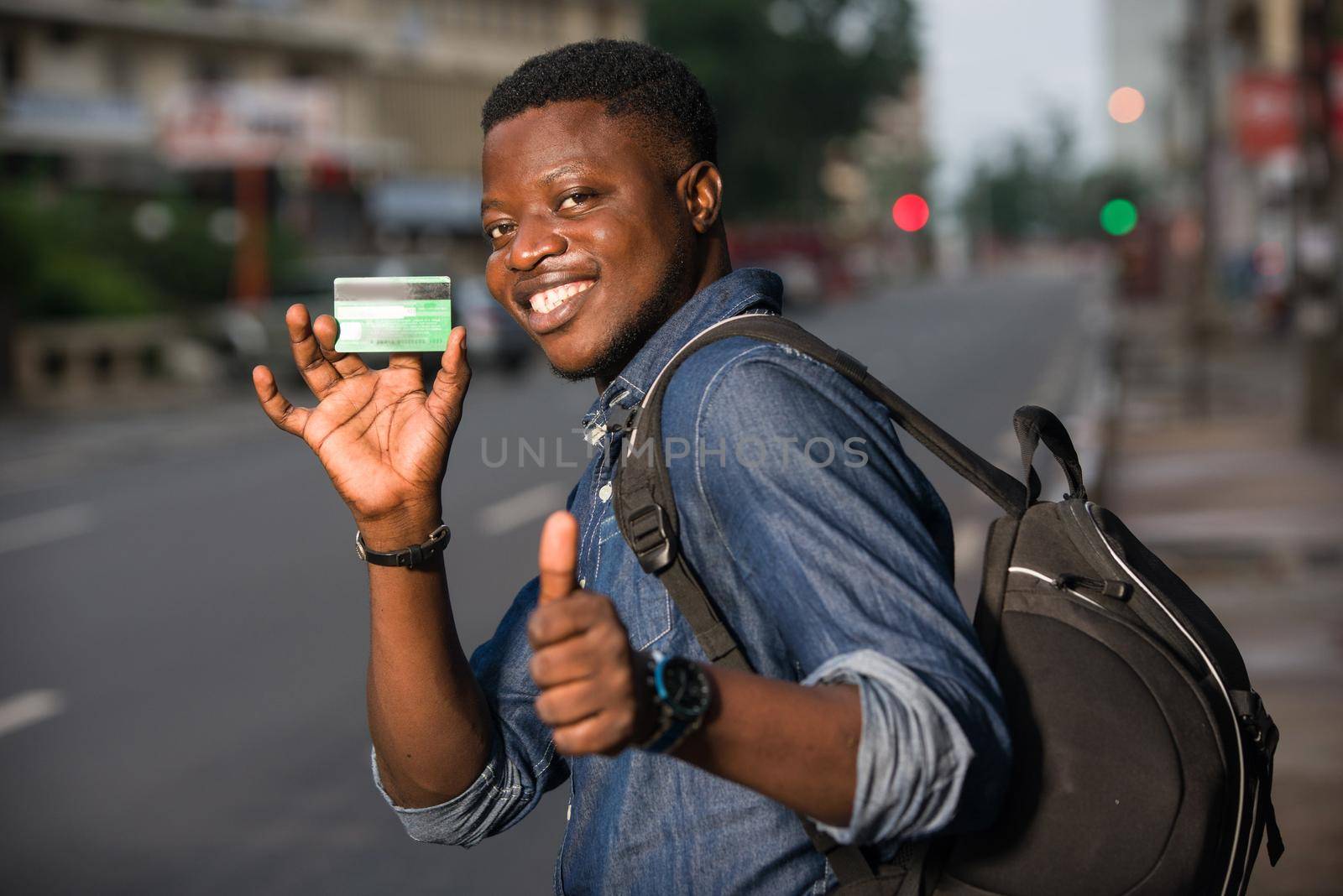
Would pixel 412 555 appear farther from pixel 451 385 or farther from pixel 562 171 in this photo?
pixel 562 171

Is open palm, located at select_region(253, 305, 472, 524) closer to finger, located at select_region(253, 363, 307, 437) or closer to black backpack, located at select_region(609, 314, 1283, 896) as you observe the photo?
finger, located at select_region(253, 363, 307, 437)

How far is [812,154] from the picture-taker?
63.0m

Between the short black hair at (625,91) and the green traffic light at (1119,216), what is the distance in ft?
90.3

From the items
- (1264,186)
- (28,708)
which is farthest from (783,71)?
(28,708)

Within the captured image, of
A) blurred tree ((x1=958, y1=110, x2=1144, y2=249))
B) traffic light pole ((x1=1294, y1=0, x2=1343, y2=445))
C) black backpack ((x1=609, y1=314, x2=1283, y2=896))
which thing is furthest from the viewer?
blurred tree ((x1=958, y1=110, x2=1144, y2=249))

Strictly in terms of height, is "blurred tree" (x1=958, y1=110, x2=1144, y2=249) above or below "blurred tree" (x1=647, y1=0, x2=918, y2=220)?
below

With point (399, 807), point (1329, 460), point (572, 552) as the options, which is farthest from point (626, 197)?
point (1329, 460)

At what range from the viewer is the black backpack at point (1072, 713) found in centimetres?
150

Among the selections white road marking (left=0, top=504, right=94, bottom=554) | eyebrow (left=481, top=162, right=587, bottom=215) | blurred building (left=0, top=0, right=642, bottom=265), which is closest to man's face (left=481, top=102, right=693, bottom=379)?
eyebrow (left=481, top=162, right=587, bottom=215)

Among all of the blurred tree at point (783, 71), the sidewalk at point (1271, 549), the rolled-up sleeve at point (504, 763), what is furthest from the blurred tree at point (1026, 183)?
the rolled-up sleeve at point (504, 763)

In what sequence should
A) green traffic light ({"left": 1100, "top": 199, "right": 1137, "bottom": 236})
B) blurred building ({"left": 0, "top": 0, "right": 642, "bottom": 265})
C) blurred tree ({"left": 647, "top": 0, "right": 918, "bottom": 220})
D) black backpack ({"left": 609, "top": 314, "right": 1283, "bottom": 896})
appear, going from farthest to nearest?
1. blurred tree ({"left": 647, "top": 0, "right": 918, "bottom": 220})
2. blurred building ({"left": 0, "top": 0, "right": 642, "bottom": 265})
3. green traffic light ({"left": 1100, "top": 199, "right": 1137, "bottom": 236})
4. black backpack ({"left": 609, "top": 314, "right": 1283, "bottom": 896})

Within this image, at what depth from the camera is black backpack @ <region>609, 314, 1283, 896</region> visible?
150 centimetres

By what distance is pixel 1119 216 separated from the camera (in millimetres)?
28141

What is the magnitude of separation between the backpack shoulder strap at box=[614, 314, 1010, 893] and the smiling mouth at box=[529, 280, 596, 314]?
0.94 feet
